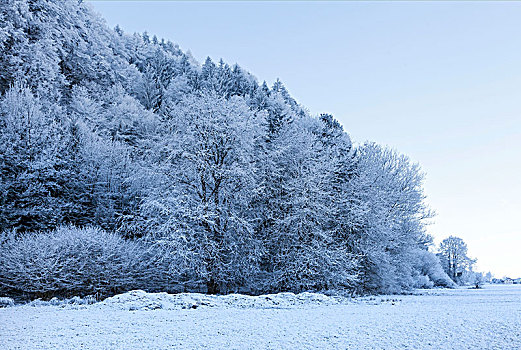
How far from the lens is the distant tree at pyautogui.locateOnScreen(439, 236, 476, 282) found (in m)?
51.8

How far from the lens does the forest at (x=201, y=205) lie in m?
17.6

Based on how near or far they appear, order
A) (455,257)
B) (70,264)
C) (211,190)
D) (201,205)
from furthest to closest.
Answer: (455,257) < (211,190) < (201,205) < (70,264)

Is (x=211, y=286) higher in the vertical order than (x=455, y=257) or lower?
lower

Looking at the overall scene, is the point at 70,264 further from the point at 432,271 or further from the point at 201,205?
the point at 432,271

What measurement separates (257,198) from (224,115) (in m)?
4.63


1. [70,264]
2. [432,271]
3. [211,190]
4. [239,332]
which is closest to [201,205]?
[211,190]

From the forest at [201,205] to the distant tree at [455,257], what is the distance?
81.1ft

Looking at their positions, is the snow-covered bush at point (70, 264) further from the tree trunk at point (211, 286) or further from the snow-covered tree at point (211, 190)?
the tree trunk at point (211, 286)

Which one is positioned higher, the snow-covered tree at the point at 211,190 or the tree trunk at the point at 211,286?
the snow-covered tree at the point at 211,190

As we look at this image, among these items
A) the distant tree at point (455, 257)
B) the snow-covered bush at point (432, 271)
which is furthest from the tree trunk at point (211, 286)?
the distant tree at point (455, 257)

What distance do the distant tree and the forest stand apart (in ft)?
81.1

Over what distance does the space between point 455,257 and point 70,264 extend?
49.1 m

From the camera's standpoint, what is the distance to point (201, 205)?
59.2ft

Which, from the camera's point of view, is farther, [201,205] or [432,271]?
[432,271]
